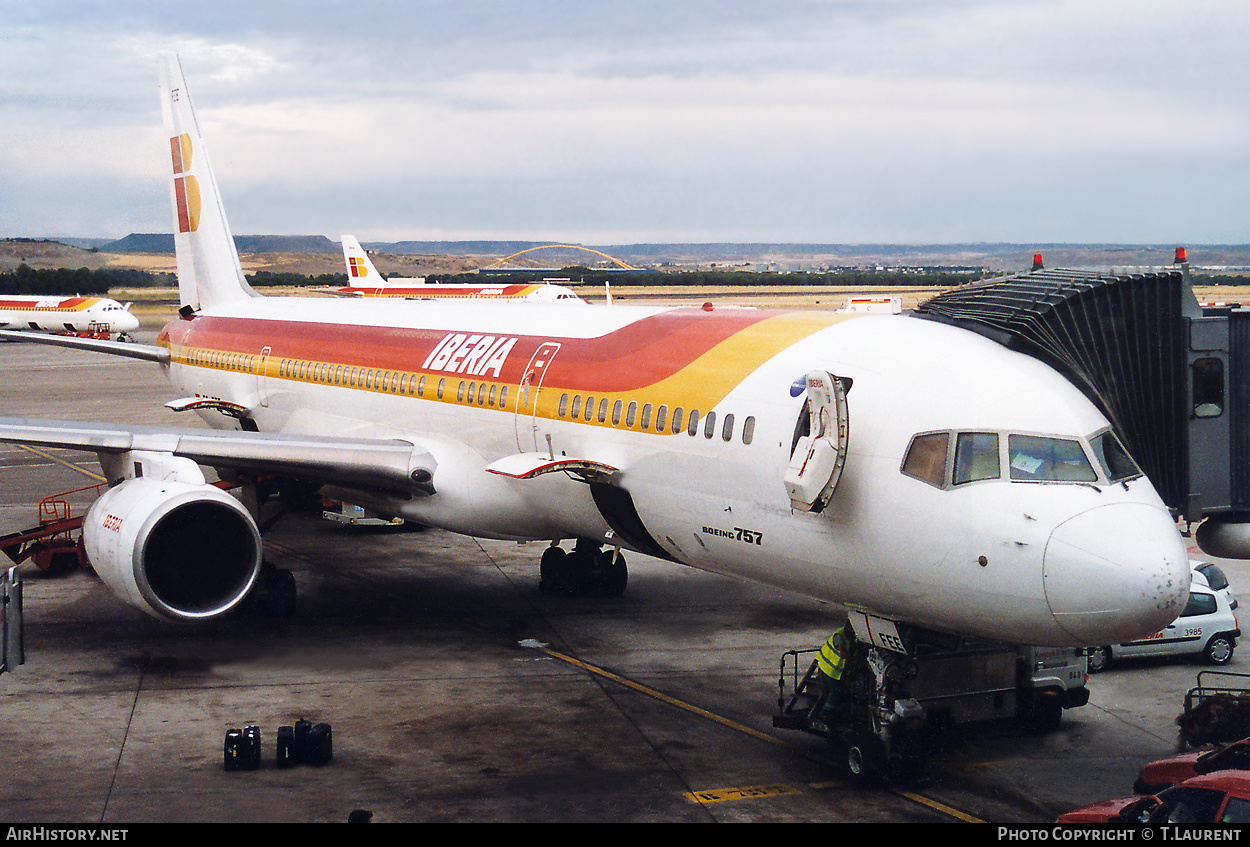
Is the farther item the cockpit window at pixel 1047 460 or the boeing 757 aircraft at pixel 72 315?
the boeing 757 aircraft at pixel 72 315

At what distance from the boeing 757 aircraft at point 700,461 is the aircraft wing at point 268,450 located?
0.15 ft

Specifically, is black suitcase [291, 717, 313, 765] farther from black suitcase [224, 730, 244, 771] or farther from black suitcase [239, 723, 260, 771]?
black suitcase [224, 730, 244, 771]

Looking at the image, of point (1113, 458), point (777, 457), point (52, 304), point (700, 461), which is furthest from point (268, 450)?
point (52, 304)

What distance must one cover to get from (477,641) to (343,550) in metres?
7.96

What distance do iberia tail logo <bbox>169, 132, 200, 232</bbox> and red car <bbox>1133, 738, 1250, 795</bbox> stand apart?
26.4 metres

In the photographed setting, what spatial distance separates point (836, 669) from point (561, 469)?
14.7 ft

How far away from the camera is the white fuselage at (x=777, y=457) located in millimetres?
11805

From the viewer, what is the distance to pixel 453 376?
830 inches

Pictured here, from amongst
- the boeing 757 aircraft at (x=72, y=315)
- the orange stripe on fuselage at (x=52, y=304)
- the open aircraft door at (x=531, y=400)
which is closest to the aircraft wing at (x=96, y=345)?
the open aircraft door at (x=531, y=400)

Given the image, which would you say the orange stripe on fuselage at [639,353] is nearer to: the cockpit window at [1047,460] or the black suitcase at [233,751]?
the cockpit window at [1047,460]

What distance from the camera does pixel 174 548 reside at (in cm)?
1797

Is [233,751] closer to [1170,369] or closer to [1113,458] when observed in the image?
[1113,458]

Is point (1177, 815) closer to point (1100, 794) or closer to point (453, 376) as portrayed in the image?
point (1100, 794)

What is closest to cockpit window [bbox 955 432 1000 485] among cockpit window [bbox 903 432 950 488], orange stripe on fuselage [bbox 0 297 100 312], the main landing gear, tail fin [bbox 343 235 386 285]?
cockpit window [bbox 903 432 950 488]
